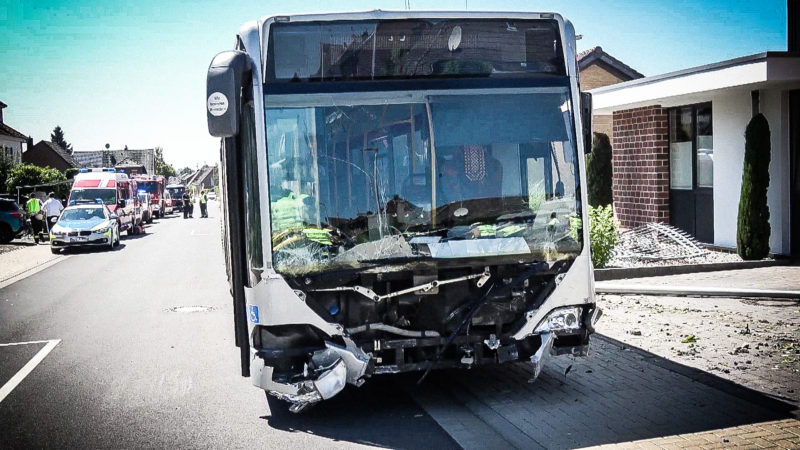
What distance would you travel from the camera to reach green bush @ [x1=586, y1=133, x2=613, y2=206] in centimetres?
2053

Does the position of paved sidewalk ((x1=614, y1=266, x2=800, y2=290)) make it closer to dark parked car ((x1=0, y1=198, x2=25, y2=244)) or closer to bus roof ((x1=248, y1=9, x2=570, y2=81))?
bus roof ((x1=248, y1=9, x2=570, y2=81))

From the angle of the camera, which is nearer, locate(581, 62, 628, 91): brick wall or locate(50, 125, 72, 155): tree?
locate(581, 62, 628, 91): brick wall

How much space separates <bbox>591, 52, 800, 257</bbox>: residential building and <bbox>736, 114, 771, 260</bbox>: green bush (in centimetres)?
67

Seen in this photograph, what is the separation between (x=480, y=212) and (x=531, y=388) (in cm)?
188

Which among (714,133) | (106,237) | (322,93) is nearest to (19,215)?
(106,237)

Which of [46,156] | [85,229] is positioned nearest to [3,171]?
[85,229]

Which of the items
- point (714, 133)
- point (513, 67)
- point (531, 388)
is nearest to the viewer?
point (513, 67)

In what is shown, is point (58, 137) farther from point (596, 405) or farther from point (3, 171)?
point (596, 405)

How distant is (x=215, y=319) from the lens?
12.2 meters

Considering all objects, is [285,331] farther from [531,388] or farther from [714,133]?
[714,133]

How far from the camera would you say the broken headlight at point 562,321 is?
648cm

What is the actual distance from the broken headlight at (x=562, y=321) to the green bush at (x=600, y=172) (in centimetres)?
1443

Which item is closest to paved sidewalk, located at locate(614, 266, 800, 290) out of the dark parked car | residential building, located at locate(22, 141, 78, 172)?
the dark parked car

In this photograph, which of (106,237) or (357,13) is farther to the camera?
(106,237)
